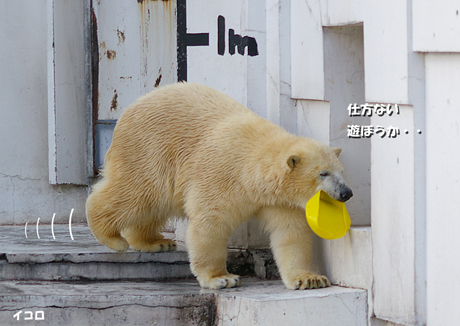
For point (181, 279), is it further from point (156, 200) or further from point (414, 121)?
point (414, 121)

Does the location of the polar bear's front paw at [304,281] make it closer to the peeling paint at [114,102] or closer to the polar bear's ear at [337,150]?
the polar bear's ear at [337,150]

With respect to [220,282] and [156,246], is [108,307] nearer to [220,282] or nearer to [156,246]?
[220,282]

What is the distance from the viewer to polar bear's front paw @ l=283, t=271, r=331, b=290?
154 inches

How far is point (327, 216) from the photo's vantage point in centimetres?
377


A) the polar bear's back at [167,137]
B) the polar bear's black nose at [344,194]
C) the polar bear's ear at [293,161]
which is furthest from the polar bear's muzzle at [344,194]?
the polar bear's back at [167,137]

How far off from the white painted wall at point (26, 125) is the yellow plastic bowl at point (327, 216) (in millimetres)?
2759

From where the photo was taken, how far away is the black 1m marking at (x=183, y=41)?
483 cm

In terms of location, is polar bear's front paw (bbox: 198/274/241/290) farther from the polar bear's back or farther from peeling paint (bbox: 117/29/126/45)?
peeling paint (bbox: 117/29/126/45)

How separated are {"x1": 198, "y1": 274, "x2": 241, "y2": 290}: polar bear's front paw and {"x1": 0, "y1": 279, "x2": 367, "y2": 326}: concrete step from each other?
0.04 meters

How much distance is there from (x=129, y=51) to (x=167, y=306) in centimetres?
257

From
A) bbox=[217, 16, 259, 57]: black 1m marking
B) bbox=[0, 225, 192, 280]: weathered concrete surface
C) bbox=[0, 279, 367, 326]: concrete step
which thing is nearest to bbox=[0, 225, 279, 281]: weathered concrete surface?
bbox=[0, 225, 192, 280]: weathered concrete surface

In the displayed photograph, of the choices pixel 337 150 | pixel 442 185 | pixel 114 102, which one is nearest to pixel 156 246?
pixel 337 150

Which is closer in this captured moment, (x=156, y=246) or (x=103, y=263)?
(x=103, y=263)

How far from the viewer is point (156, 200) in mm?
4285
